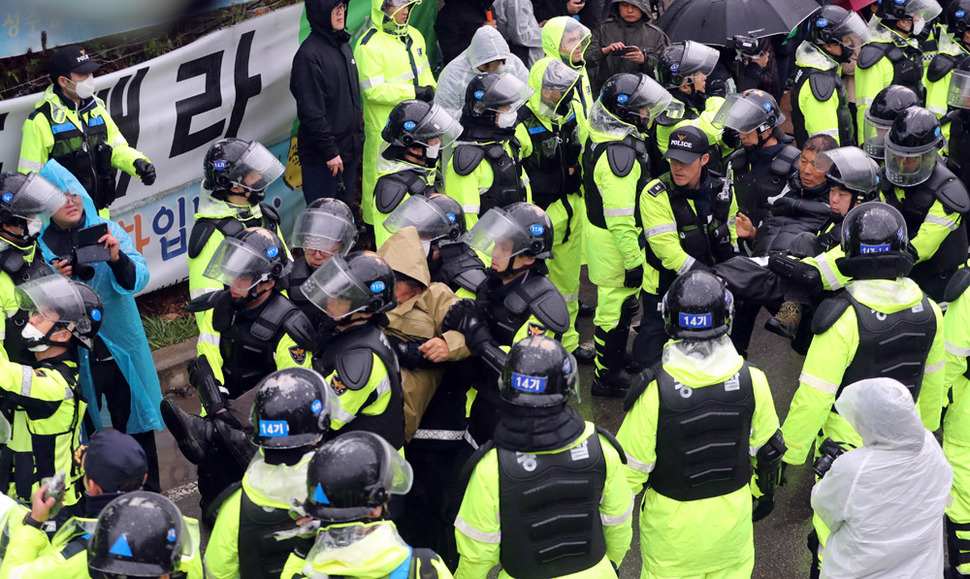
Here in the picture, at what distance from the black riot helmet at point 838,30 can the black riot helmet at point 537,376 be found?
5.43 metres

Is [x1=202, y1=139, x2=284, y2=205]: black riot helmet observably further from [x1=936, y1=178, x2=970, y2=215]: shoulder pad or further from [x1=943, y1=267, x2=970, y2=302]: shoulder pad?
[x1=936, y1=178, x2=970, y2=215]: shoulder pad

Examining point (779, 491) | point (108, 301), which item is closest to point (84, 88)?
point (108, 301)

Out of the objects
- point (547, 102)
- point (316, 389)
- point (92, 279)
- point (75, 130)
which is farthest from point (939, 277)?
point (75, 130)

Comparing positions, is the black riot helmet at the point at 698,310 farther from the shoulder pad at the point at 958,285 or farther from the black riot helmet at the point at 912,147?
the black riot helmet at the point at 912,147

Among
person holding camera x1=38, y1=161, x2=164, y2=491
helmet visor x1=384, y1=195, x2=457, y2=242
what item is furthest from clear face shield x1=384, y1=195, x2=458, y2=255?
person holding camera x1=38, y1=161, x2=164, y2=491

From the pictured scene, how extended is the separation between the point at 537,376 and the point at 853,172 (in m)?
2.97

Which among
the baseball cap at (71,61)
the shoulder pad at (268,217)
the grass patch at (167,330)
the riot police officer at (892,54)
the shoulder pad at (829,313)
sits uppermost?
the baseball cap at (71,61)

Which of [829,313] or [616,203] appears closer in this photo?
[829,313]

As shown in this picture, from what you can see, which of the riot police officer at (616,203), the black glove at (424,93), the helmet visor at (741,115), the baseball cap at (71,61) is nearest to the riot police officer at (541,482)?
the riot police officer at (616,203)

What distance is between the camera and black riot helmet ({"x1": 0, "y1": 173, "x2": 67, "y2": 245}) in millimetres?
5277

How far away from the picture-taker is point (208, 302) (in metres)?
5.19

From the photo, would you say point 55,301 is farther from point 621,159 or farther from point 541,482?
point 621,159

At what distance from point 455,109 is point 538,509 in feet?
17.9

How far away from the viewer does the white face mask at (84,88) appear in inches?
259
